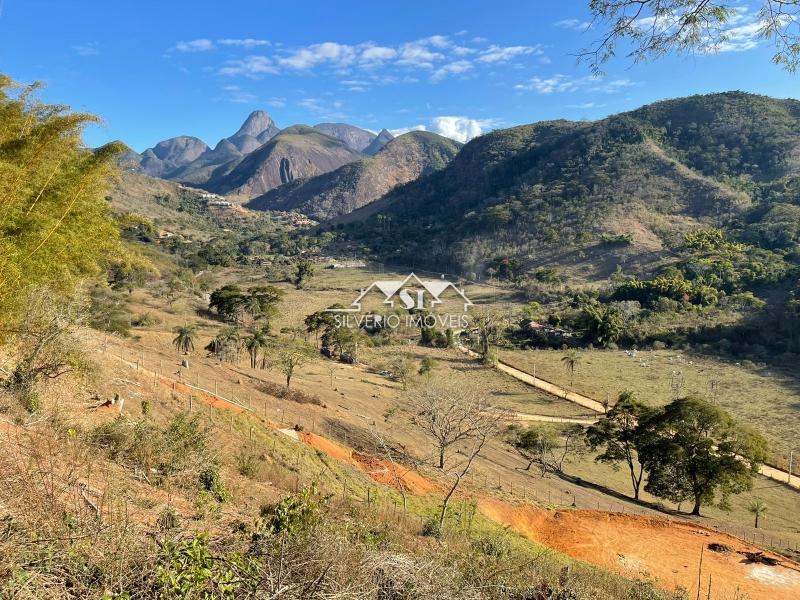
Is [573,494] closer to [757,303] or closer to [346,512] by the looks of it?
[346,512]

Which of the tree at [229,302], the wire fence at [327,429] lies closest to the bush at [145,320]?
the tree at [229,302]

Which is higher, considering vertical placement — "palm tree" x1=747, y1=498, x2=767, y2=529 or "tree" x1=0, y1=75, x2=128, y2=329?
"tree" x1=0, y1=75, x2=128, y2=329

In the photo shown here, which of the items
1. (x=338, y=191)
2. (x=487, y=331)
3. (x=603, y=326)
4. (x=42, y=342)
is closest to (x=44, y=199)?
(x=42, y=342)

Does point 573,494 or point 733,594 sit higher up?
point 733,594

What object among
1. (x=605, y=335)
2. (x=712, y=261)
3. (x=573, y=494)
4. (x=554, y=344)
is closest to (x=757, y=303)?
(x=712, y=261)

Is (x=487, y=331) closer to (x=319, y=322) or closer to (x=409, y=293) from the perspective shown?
(x=319, y=322)

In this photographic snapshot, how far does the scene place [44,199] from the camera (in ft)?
21.0

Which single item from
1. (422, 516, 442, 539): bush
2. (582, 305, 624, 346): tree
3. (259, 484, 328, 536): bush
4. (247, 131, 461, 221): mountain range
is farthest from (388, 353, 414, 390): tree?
(247, 131, 461, 221): mountain range

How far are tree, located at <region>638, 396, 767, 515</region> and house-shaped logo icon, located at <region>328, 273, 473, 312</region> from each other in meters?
34.2

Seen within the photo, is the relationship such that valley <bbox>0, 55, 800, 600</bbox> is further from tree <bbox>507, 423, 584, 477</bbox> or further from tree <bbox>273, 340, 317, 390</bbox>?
tree <bbox>273, 340, 317, 390</bbox>

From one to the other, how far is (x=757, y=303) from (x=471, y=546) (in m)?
50.0

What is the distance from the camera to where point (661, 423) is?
54.1 ft

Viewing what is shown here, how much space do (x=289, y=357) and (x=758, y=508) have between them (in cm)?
1875

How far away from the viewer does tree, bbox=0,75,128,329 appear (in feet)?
18.6
